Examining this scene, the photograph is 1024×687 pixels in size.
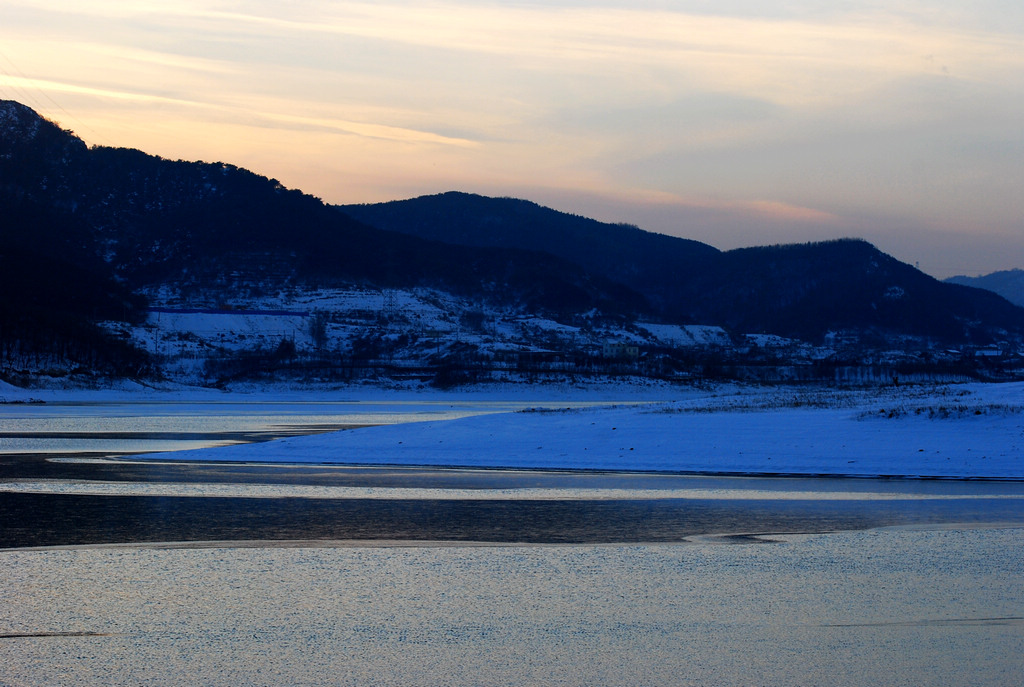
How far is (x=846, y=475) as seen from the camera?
24.7m

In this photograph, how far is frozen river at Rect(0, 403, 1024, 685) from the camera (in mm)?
8773

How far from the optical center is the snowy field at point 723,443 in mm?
26359

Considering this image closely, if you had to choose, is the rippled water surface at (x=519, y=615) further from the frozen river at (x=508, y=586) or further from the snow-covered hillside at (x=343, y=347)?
the snow-covered hillside at (x=343, y=347)

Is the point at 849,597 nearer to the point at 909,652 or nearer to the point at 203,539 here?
the point at 909,652

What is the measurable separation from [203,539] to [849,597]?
8.97 m

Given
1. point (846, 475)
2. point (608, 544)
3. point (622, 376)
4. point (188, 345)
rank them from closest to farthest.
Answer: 1. point (608, 544)
2. point (846, 475)
3. point (622, 376)
4. point (188, 345)

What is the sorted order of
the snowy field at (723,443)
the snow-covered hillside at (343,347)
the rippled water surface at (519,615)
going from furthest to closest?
the snow-covered hillside at (343,347)
the snowy field at (723,443)
the rippled water surface at (519,615)

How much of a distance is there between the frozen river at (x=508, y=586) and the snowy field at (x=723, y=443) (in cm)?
554

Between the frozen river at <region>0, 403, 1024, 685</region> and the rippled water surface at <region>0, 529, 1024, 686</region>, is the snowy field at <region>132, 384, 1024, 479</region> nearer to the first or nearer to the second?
the frozen river at <region>0, 403, 1024, 685</region>

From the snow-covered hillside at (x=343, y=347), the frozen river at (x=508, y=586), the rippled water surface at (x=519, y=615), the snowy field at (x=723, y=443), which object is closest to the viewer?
the rippled water surface at (x=519, y=615)

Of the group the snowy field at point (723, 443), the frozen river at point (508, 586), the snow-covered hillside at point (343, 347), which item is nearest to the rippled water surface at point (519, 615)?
the frozen river at point (508, 586)

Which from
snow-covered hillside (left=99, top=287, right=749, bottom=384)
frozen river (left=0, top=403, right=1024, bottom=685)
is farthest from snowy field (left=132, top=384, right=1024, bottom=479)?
snow-covered hillside (left=99, top=287, right=749, bottom=384)

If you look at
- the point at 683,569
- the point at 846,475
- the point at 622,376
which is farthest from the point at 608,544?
the point at 622,376

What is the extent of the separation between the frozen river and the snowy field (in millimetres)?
5538
